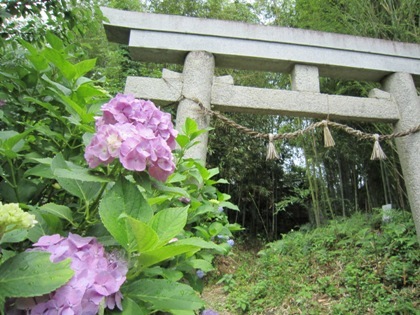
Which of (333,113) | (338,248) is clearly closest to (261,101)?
(333,113)

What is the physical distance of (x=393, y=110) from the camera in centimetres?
241

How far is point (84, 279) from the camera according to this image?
0.40 metres

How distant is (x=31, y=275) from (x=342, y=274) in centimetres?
348

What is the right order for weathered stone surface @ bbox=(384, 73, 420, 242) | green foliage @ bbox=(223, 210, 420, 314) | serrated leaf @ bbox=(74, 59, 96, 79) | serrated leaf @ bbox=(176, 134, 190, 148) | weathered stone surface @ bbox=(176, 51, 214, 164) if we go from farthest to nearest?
green foliage @ bbox=(223, 210, 420, 314) < weathered stone surface @ bbox=(384, 73, 420, 242) < weathered stone surface @ bbox=(176, 51, 214, 164) < serrated leaf @ bbox=(176, 134, 190, 148) < serrated leaf @ bbox=(74, 59, 96, 79)

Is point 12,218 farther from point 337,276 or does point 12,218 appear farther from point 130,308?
point 337,276

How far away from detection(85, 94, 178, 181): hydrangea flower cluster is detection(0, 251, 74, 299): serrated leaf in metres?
0.19

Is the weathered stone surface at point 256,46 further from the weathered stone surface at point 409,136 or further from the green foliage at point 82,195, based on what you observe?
A: the green foliage at point 82,195

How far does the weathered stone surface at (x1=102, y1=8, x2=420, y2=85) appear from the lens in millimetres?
2207

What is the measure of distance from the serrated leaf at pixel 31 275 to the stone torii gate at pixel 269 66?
1.69 m

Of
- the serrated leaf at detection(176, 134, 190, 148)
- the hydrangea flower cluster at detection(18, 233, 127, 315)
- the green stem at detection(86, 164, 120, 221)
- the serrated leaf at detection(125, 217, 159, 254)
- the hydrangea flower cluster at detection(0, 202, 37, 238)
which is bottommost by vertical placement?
the hydrangea flower cluster at detection(18, 233, 127, 315)

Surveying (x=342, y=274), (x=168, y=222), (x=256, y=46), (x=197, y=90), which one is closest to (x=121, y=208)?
(x=168, y=222)

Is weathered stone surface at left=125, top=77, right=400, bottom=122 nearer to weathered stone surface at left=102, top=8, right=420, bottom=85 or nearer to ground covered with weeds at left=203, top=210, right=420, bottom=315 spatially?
weathered stone surface at left=102, top=8, right=420, bottom=85

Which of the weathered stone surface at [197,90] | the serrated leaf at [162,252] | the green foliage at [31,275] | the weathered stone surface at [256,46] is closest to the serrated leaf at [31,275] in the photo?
the green foliage at [31,275]

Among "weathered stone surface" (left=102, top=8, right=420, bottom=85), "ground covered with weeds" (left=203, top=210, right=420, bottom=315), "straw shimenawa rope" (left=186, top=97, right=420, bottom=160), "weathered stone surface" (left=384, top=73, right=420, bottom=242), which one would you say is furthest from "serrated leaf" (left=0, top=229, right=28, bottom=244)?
"ground covered with weeds" (left=203, top=210, right=420, bottom=315)
